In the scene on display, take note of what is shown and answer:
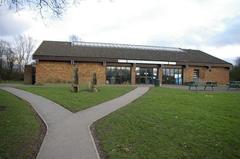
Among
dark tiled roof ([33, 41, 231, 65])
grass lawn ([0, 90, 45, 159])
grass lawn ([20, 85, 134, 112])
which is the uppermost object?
dark tiled roof ([33, 41, 231, 65])

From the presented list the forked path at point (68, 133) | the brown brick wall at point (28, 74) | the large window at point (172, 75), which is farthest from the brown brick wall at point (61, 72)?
the forked path at point (68, 133)

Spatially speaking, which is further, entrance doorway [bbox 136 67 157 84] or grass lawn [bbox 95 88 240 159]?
entrance doorway [bbox 136 67 157 84]

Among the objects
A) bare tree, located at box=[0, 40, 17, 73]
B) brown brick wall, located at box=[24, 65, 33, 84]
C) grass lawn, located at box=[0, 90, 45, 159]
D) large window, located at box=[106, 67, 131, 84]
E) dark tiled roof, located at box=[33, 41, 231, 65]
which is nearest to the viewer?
grass lawn, located at box=[0, 90, 45, 159]

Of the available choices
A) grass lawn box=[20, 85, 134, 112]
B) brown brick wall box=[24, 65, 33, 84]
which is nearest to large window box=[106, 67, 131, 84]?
brown brick wall box=[24, 65, 33, 84]

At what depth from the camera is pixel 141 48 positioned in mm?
51344

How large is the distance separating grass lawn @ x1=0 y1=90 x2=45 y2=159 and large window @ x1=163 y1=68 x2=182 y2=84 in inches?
1357

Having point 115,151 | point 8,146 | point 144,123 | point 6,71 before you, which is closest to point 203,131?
point 144,123

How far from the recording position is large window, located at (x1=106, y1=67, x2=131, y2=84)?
143ft

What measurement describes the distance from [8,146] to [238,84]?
29574 mm

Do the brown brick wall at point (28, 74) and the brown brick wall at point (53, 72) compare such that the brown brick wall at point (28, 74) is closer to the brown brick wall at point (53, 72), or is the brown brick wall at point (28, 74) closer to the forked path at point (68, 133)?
the brown brick wall at point (53, 72)

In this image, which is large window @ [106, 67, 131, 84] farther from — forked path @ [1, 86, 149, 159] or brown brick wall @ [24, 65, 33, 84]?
forked path @ [1, 86, 149, 159]

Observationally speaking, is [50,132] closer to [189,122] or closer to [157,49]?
[189,122]

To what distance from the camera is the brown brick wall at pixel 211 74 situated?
46375mm

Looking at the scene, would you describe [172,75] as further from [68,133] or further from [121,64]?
[68,133]
